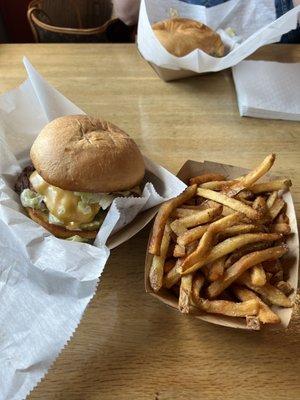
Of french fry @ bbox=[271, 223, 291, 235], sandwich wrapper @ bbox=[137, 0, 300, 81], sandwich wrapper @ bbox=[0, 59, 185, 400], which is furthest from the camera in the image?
sandwich wrapper @ bbox=[137, 0, 300, 81]

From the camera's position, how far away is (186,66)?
168 cm

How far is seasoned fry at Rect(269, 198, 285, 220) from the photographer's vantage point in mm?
1103

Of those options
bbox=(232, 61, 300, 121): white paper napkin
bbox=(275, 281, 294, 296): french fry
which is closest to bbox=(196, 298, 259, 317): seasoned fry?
bbox=(275, 281, 294, 296): french fry

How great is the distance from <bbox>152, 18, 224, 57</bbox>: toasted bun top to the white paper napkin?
0.42 ft

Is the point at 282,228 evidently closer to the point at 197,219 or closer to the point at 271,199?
the point at 271,199

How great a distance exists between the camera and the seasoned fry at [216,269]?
0.93 m

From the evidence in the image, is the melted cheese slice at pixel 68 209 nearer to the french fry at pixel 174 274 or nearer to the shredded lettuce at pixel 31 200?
the shredded lettuce at pixel 31 200

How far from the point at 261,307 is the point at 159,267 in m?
0.22

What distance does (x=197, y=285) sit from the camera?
924 mm

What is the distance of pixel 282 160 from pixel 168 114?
44cm

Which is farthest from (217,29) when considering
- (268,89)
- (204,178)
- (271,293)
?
(271,293)

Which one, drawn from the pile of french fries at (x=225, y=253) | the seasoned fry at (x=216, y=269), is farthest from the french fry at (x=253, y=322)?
the seasoned fry at (x=216, y=269)

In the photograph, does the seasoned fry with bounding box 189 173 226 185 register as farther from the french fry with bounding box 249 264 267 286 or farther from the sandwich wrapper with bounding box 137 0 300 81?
the sandwich wrapper with bounding box 137 0 300 81

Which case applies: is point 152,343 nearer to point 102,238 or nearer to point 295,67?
point 102,238
